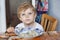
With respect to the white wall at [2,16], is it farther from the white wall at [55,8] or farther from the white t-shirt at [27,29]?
the white t-shirt at [27,29]

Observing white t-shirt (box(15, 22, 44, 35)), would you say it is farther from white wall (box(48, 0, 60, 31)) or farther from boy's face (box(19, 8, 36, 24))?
white wall (box(48, 0, 60, 31))

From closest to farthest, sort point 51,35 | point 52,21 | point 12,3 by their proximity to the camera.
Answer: point 51,35
point 52,21
point 12,3

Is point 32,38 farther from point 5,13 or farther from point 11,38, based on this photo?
point 5,13

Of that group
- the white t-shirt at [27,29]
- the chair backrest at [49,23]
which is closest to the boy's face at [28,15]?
the white t-shirt at [27,29]

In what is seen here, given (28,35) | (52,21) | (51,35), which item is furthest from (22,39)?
(52,21)

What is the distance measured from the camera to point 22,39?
44.6 inches

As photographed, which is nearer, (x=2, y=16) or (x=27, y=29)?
(x=27, y=29)

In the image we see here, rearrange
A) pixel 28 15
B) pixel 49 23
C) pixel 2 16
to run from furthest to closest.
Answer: pixel 2 16 < pixel 49 23 < pixel 28 15

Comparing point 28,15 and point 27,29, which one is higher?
point 28,15

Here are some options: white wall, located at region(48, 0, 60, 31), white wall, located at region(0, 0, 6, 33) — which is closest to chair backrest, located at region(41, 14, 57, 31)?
white wall, located at region(48, 0, 60, 31)

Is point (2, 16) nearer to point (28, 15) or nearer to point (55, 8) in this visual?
point (55, 8)

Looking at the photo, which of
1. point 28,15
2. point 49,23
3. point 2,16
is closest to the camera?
point 28,15

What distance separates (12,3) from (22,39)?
2.93 feet

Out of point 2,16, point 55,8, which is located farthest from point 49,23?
point 2,16
